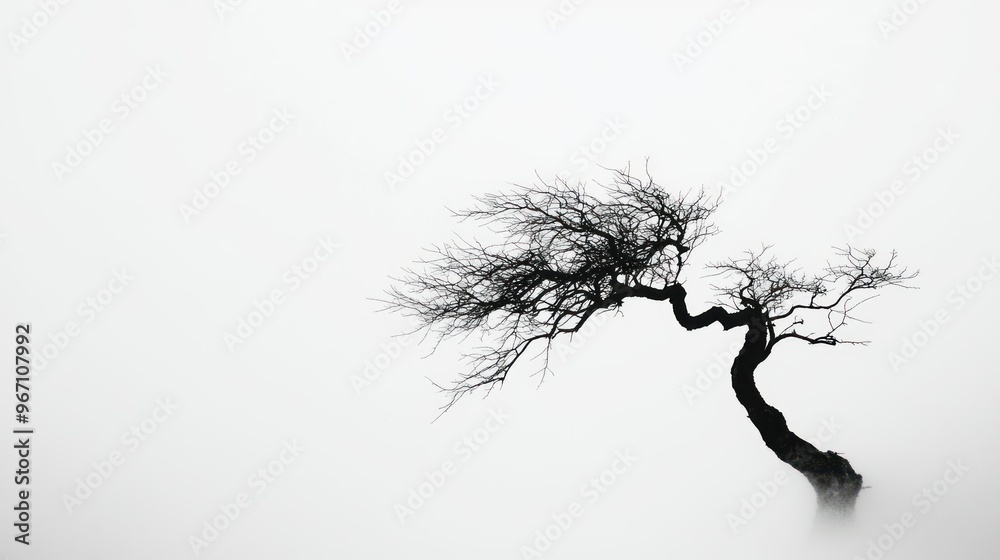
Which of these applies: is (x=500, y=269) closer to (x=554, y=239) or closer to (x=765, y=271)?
(x=554, y=239)

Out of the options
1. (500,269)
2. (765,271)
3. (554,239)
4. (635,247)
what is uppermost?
(765,271)

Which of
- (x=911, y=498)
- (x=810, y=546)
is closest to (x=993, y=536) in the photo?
(x=911, y=498)

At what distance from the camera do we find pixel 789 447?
9.27m

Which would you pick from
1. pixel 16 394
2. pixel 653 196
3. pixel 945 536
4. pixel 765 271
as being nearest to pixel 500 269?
pixel 653 196

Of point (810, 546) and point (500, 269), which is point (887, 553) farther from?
point (500, 269)

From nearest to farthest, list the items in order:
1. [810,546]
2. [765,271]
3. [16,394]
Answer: [765,271], [810,546], [16,394]

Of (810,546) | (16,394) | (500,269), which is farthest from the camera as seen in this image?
(16,394)

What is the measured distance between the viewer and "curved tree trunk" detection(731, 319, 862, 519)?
9047 millimetres

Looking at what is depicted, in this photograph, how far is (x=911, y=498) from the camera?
392 inches

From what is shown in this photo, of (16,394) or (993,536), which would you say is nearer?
(993,536)

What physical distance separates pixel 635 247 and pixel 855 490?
4.31m

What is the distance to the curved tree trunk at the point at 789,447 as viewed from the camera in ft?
29.7

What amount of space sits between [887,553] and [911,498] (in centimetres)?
122

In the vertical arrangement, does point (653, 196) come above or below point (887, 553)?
above
